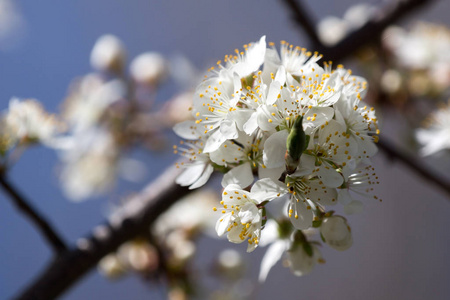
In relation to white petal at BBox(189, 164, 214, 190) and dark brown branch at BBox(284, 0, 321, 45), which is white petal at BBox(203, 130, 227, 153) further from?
dark brown branch at BBox(284, 0, 321, 45)

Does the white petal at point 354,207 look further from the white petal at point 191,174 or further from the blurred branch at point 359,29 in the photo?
the blurred branch at point 359,29

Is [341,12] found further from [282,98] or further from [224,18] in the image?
[282,98]

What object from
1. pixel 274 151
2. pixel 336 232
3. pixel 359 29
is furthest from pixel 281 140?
pixel 359 29

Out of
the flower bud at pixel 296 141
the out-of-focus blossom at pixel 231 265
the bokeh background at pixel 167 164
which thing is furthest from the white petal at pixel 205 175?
the bokeh background at pixel 167 164

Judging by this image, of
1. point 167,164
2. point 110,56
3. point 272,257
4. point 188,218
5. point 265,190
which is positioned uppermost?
point 110,56

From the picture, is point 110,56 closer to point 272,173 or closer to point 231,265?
point 231,265

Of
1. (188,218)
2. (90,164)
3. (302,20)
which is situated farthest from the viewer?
(90,164)

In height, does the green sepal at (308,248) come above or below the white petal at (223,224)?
below
